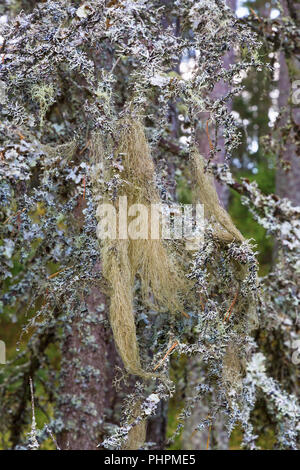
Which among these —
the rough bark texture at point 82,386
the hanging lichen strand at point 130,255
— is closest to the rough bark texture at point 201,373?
the rough bark texture at point 82,386

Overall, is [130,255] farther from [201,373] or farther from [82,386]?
[201,373]

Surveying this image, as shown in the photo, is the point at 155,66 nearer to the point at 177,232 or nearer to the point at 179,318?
the point at 177,232

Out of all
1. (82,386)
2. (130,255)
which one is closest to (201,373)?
(82,386)

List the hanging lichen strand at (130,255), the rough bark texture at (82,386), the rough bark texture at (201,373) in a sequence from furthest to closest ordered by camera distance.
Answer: the rough bark texture at (201,373)
the rough bark texture at (82,386)
the hanging lichen strand at (130,255)

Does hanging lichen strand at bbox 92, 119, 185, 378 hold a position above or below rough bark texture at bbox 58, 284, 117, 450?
above

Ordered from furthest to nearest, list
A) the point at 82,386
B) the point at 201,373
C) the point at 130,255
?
1. the point at 201,373
2. the point at 82,386
3. the point at 130,255

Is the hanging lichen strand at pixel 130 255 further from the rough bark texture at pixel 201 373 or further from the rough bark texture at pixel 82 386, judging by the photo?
the rough bark texture at pixel 201 373

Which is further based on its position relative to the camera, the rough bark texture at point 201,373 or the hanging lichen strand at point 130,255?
the rough bark texture at point 201,373

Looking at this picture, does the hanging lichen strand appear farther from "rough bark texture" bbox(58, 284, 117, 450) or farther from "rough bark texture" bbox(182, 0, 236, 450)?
"rough bark texture" bbox(182, 0, 236, 450)

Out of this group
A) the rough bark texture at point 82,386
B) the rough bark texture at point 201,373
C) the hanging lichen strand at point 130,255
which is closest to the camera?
the hanging lichen strand at point 130,255

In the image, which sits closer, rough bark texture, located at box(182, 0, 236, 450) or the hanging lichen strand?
the hanging lichen strand

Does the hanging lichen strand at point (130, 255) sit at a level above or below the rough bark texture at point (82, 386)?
above

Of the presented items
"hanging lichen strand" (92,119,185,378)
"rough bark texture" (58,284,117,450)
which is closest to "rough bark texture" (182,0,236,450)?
"rough bark texture" (58,284,117,450)

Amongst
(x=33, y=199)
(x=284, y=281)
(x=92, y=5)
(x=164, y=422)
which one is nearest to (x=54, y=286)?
(x=33, y=199)
